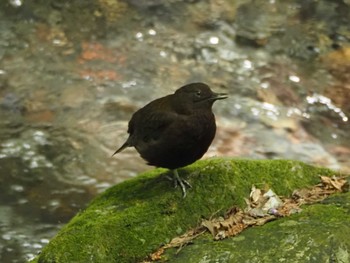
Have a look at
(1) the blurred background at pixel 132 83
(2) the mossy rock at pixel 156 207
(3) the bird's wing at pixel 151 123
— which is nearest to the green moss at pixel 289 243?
(2) the mossy rock at pixel 156 207

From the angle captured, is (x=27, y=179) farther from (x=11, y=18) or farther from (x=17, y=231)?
(x=11, y=18)

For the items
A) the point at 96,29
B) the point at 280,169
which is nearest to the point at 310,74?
the point at 96,29

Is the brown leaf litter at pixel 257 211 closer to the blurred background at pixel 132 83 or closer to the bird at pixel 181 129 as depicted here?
the bird at pixel 181 129

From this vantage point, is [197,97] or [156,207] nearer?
[156,207]

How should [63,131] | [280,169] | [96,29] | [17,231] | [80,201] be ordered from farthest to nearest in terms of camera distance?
[96,29], [63,131], [80,201], [17,231], [280,169]

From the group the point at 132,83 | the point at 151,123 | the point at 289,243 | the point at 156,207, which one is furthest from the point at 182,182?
the point at 132,83

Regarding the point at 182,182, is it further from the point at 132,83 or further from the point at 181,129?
the point at 132,83
